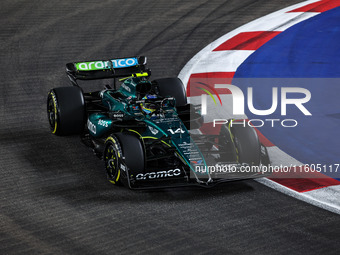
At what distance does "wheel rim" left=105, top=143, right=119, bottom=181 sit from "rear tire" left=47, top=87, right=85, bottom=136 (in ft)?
4.63

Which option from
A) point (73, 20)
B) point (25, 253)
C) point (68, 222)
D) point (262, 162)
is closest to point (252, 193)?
point (262, 162)

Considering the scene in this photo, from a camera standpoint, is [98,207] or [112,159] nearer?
[98,207]

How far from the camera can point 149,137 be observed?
7723 mm

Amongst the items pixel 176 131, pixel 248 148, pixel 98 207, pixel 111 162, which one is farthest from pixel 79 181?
pixel 248 148

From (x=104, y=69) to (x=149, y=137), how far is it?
2407 millimetres

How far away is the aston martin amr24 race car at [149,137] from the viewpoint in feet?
23.5


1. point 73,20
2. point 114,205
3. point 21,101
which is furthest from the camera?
point 73,20

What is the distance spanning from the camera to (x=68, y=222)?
6500 millimetres

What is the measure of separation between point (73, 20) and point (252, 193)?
876 cm

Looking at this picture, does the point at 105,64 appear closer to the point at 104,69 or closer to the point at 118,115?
the point at 104,69

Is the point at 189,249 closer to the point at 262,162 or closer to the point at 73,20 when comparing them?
the point at 262,162

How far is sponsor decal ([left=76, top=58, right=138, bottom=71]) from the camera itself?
9653mm

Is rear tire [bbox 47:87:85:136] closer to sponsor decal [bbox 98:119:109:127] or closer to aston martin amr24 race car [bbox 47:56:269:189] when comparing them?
aston martin amr24 race car [bbox 47:56:269:189]

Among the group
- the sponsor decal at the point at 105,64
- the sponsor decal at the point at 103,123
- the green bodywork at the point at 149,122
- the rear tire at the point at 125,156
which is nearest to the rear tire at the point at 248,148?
the green bodywork at the point at 149,122
